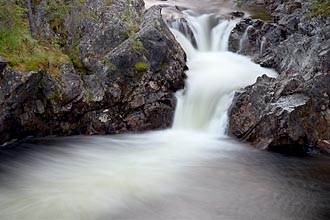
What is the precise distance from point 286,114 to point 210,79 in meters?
3.29

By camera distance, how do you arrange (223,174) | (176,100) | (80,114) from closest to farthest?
(223,174)
(80,114)
(176,100)

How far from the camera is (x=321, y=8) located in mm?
11336

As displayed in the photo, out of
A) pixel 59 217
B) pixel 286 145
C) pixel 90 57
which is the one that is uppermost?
pixel 90 57

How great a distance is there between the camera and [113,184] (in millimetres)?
7293

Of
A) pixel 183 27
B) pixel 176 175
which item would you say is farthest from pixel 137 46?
pixel 183 27

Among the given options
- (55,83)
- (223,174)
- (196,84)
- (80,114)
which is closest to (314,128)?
(223,174)

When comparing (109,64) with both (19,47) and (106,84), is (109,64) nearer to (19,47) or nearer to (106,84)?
(106,84)

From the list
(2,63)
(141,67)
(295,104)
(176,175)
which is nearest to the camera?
(176,175)

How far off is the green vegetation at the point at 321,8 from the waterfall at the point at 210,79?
2.33 m

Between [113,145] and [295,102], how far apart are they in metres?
5.01

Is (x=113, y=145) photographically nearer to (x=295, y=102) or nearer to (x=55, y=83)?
(x=55, y=83)

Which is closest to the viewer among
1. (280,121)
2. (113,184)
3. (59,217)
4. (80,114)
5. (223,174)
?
(59,217)

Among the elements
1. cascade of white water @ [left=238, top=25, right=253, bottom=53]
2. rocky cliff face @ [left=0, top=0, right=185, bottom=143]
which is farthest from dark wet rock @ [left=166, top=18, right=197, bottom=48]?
rocky cliff face @ [left=0, top=0, right=185, bottom=143]

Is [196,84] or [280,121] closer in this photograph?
[280,121]
